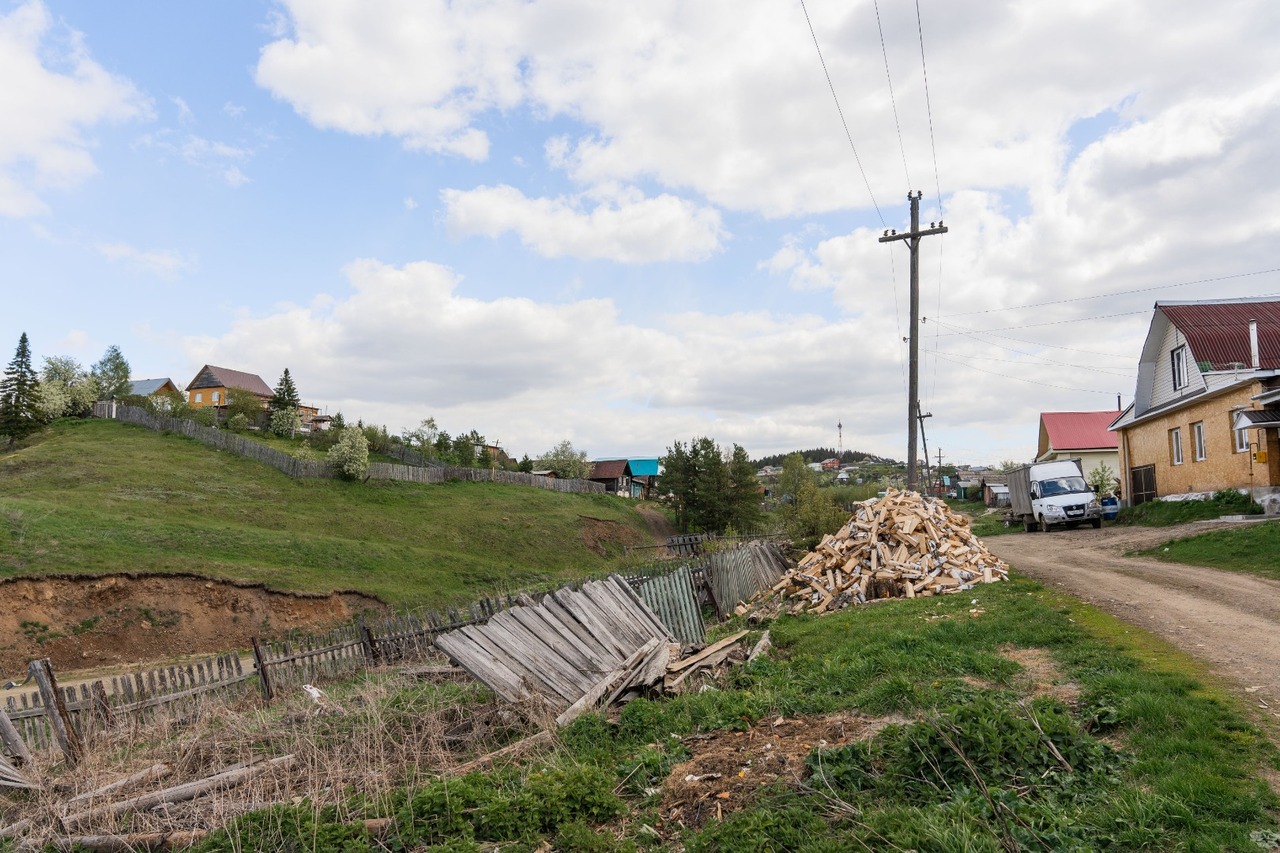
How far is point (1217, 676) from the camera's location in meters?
6.23

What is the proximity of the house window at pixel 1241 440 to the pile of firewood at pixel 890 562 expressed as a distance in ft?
36.3

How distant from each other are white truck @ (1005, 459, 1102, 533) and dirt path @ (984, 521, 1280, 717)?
5097mm

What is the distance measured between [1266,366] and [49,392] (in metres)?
66.8

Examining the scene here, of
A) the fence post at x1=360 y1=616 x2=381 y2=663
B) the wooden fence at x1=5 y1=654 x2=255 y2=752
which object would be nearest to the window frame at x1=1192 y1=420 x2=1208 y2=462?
the fence post at x1=360 y1=616 x2=381 y2=663

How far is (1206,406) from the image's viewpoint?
2295cm

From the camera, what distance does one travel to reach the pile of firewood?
1312 centimetres

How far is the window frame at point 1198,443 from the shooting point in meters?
23.3

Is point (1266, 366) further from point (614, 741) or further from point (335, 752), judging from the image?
point (335, 752)

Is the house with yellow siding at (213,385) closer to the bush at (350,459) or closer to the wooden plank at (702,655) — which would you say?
the bush at (350,459)

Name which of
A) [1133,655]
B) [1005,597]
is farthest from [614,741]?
[1005,597]

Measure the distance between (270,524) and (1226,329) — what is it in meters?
37.9

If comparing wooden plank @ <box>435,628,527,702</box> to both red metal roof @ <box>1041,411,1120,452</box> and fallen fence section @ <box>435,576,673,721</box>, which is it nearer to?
fallen fence section @ <box>435,576,673,721</box>

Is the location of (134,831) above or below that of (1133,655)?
below

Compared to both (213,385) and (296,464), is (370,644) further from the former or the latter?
(213,385)
